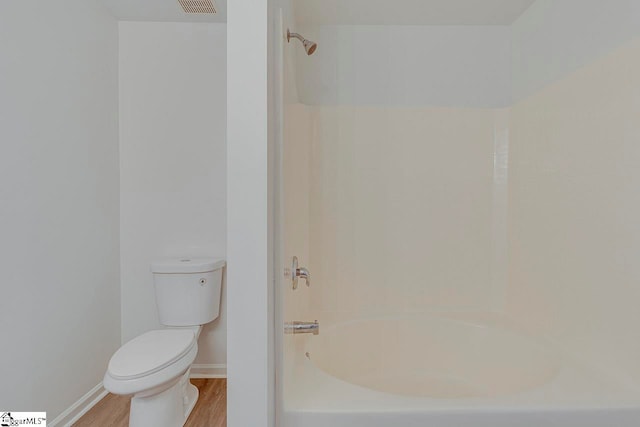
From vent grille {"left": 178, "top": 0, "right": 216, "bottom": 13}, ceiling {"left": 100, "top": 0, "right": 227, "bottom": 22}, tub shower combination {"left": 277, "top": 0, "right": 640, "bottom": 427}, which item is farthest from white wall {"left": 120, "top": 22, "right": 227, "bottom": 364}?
tub shower combination {"left": 277, "top": 0, "right": 640, "bottom": 427}

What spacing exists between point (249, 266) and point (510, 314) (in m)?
1.78

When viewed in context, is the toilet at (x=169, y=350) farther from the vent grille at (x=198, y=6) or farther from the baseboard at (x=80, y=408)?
the vent grille at (x=198, y=6)

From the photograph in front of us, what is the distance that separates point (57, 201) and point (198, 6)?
1.33 m

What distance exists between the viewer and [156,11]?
2.11 meters

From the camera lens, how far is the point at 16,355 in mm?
1520

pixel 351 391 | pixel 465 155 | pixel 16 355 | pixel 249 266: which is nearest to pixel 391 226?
pixel 465 155

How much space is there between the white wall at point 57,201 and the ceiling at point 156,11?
11 centimetres

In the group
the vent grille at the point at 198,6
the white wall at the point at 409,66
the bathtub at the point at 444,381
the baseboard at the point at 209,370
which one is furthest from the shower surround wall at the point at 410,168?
the baseboard at the point at 209,370

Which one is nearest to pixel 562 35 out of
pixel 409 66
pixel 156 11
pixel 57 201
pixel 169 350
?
pixel 409 66

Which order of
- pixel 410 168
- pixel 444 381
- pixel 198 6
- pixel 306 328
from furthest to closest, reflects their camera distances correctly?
pixel 410 168
pixel 198 6
pixel 444 381
pixel 306 328

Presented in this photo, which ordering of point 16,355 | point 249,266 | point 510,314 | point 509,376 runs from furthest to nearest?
point 510,314 < point 509,376 < point 16,355 < point 249,266

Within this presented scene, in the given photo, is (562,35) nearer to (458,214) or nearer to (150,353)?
(458,214)

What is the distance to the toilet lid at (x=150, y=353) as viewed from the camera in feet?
4.97

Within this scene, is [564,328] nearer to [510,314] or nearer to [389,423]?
[510,314]
